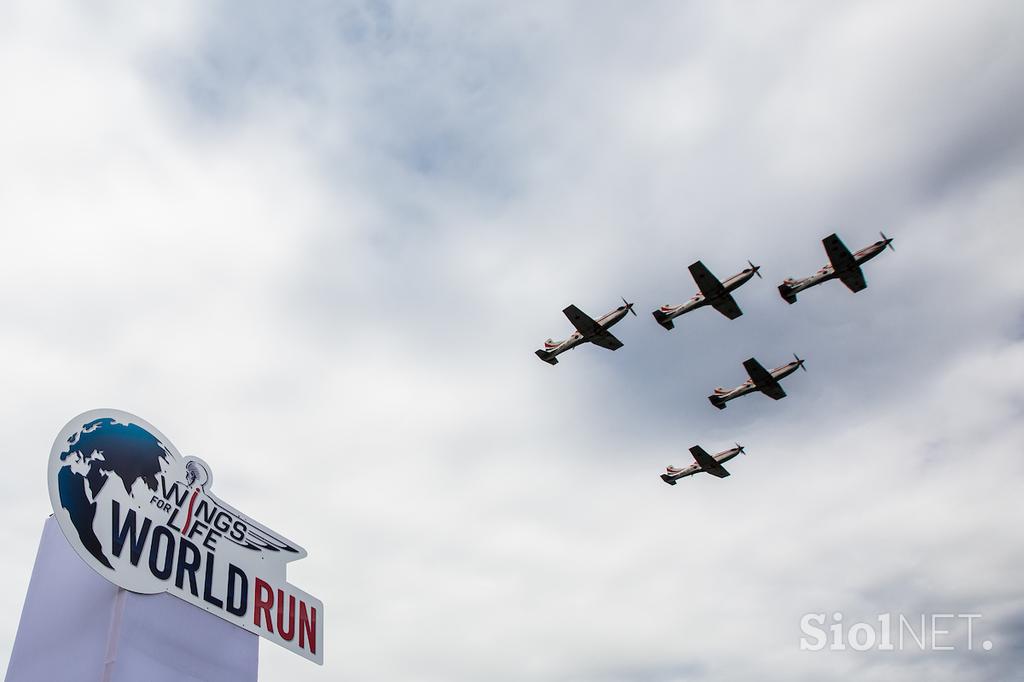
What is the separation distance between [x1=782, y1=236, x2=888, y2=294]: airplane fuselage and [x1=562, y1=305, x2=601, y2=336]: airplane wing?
8.34 meters

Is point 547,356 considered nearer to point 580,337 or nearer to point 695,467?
point 580,337

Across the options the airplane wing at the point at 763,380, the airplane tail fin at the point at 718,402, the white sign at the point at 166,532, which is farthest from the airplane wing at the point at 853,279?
the white sign at the point at 166,532

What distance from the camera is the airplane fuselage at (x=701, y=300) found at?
3344cm

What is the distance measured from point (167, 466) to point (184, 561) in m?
2.72

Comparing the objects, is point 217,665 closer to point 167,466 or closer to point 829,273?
point 167,466

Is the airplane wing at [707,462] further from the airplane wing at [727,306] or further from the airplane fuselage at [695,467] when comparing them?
the airplane wing at [727,306]

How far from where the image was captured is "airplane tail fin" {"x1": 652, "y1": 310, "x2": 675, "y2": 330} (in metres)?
35.6

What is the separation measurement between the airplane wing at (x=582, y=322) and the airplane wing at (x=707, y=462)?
10.3m

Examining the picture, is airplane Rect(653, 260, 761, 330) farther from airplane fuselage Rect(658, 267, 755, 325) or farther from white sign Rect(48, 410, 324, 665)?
white sign Rect(48, 410, 324, 665)

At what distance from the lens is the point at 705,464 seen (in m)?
41.4

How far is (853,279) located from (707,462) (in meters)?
13.3

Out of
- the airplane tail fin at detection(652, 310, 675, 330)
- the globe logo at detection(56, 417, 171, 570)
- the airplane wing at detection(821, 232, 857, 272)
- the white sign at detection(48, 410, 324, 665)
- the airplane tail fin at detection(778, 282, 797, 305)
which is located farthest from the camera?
the airplane tail fin at detection(652, 310, 675, 330)

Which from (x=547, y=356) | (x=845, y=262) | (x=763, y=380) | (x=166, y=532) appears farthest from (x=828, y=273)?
(x=166, y=532)

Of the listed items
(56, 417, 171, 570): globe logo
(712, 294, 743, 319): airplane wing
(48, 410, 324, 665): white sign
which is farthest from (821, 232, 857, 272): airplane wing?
(56, 417, 171, 570): globe logo
